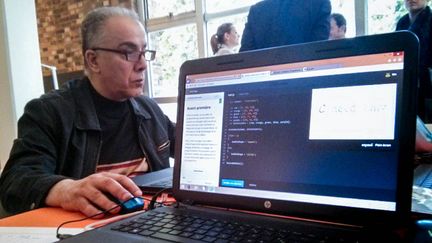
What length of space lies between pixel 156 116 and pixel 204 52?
2.84m

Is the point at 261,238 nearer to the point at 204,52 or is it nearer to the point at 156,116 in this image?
the point at 156,116

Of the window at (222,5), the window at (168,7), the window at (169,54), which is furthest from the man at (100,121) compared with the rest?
the window at (168,7)

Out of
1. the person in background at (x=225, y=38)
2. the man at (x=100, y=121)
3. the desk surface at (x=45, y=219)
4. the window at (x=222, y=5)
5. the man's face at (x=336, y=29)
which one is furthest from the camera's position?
the window at (x=222, y=5)

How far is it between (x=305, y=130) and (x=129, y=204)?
42 centimetres

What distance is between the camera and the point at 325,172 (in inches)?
23.6

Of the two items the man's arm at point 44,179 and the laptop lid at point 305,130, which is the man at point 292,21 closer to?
the man's arm at point 44,179

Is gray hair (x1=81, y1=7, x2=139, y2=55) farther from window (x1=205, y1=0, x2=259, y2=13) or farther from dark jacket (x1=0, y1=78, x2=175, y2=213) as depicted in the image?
window (x1=205, y1=0, x2=259, y2=13)

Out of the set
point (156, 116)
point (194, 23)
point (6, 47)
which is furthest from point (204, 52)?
point (156, 116)

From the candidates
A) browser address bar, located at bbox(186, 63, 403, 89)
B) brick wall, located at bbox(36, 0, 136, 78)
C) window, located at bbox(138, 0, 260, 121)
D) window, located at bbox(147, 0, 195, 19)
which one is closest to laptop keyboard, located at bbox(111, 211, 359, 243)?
browser address bar, located at bbox(186, 63, 403, 89)

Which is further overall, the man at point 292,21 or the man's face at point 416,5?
the man's face at point 416,5

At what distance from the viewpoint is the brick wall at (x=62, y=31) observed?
17.0 ft

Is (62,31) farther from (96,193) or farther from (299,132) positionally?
(299,132)

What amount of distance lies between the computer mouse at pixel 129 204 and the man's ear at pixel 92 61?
2.74 ft

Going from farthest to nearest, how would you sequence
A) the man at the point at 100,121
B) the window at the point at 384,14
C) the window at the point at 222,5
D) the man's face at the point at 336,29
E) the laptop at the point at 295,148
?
1. the window at the point at 222,5
2. the window at the point at 384,14
3. the man's face at the point at 336,29
4. the man at the point at 100,121
5. the laptop at the point at 295,148
